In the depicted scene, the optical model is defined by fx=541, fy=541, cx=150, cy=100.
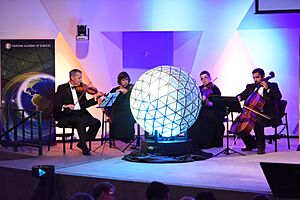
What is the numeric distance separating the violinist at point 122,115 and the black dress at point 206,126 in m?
1.05

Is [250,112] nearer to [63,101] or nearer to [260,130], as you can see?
[260,130]

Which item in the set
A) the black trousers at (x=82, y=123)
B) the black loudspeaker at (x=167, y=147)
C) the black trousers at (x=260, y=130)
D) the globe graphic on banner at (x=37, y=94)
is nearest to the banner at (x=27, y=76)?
the globe graphic on banner at (x=37, y=94)

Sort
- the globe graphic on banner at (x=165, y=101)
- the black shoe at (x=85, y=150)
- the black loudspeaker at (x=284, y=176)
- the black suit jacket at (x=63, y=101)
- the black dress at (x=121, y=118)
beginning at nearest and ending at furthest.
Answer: the black loudspeaker at (x=284, y=176), the globe graphic on banner at (x=165, y=101), the black shoe at (x=85, y=150), the black suit jacket at (x=63, y=101), the black dress at (x=121, y=118)

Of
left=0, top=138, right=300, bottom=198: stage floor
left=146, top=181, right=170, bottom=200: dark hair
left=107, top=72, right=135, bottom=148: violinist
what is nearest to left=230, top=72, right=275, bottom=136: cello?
left=0, top=138, right=300, bottom=198: stage floor

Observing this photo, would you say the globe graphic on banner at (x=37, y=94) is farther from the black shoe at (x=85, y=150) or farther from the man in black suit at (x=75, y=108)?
the black shoe at (x=85, y=150)

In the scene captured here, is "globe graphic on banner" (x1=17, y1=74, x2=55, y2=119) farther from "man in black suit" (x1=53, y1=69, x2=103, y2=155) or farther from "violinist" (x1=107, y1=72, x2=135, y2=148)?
"violinist" (x1=107, y1=72, x2=135, y2=148)

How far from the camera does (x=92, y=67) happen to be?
34.7 ft

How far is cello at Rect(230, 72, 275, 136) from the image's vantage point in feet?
26.4

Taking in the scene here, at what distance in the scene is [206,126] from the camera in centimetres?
909

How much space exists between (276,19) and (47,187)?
596 cm

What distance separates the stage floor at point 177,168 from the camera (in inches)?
240

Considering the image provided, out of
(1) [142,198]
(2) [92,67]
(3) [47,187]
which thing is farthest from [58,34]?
(1) [142,198]

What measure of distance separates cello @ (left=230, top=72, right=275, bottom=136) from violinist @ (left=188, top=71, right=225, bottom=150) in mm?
843

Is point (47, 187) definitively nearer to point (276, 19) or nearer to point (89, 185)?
point (89, 185)
